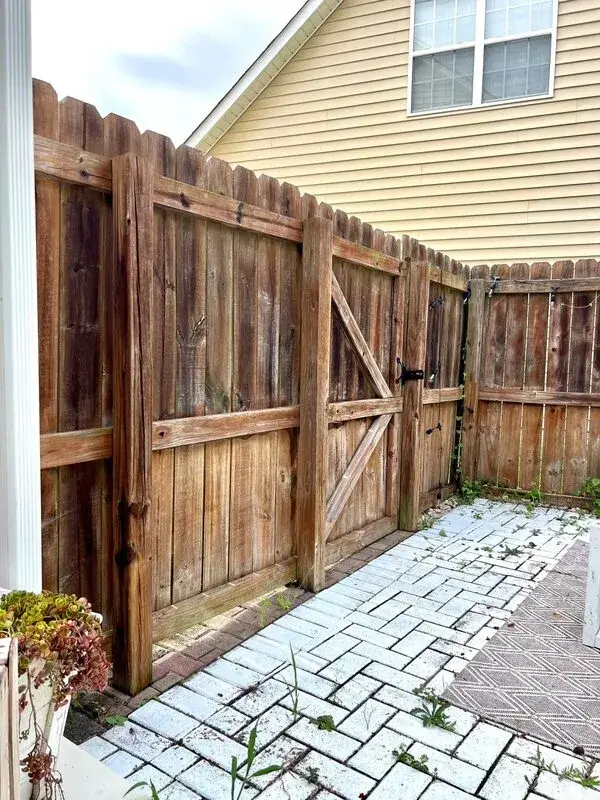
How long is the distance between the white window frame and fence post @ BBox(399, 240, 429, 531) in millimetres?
3237

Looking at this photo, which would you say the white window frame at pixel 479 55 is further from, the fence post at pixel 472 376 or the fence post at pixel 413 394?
the fence post at pixel 413 394

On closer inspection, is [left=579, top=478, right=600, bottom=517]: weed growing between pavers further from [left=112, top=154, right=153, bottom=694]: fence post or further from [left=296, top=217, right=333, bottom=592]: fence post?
[left=112, top=154, right=153, bottom=694]: fence post

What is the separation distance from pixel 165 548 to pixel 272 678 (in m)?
0.72

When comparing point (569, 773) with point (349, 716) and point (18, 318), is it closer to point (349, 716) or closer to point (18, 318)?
point (349, 716)

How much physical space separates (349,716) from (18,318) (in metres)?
1.84

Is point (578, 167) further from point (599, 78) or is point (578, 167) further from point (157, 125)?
point (157, 125)

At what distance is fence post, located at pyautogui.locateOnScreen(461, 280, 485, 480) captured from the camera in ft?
19.6

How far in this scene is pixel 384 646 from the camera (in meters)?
2.90

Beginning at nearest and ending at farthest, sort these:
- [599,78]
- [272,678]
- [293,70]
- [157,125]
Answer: [272,678]
[599,78]
[293,70]
[157,125]

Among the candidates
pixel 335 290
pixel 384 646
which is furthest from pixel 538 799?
pixel 335 290

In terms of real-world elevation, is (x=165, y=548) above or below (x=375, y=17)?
below

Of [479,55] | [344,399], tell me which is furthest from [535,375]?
[479,55]

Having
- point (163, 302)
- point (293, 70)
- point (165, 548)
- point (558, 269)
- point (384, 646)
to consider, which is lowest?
point (384, 646)

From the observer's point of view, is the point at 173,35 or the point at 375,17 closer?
the point at 173,35
